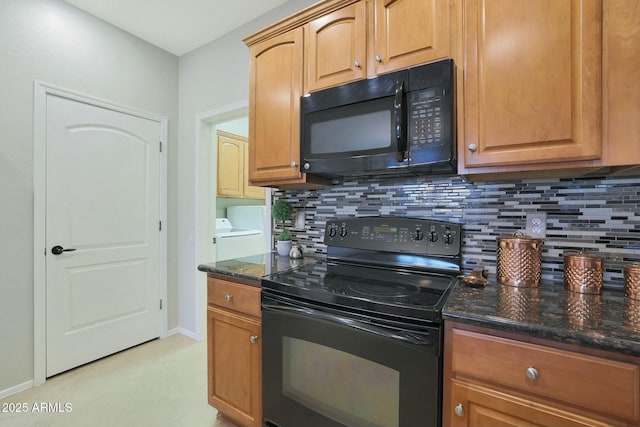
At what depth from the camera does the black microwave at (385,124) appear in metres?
1.23

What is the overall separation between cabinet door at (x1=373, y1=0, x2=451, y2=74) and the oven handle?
112 centimetres

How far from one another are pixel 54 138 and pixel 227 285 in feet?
5.91

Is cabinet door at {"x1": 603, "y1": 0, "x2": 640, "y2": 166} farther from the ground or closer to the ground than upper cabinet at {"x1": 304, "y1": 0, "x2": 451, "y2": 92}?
closer to the ground

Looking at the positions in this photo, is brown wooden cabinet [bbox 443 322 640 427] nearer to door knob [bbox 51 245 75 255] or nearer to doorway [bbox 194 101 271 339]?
doorway [bbox 194 101 271 339]

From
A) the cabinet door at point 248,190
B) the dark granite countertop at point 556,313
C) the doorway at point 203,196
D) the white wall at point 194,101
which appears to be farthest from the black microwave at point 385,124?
the cabinet door at point 248,190

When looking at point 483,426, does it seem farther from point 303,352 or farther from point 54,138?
point 54,138

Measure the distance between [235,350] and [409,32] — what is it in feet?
5.78

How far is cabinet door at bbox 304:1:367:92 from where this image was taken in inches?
57.2

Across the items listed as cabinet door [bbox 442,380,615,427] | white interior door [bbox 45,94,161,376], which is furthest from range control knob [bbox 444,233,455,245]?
white interior door [bbox 45,94,161,376]

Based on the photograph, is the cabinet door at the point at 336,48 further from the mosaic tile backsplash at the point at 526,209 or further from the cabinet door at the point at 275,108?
the mosaic tile backsplash at the point at 526,209

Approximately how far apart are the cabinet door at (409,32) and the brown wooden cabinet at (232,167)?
239 cm

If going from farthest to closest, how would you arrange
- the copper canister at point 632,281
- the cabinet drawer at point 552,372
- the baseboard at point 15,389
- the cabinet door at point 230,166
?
the cabinet door at point 230,166
the baseboard at point 15,389
the copper canister at point 632,281
the cabinet drawer at point 552,372

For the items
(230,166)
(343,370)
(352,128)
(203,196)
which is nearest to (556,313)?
(343,370)

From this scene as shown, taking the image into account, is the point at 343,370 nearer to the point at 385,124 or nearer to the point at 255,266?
the point at 255,266
